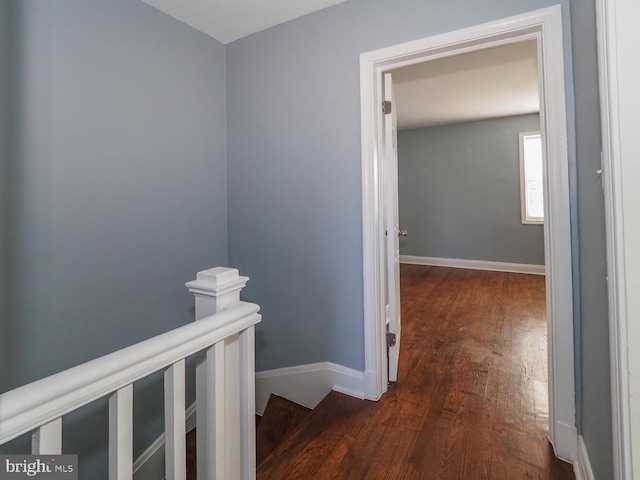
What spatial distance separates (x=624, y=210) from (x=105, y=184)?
2.11 m

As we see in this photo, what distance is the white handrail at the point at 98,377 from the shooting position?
520mm

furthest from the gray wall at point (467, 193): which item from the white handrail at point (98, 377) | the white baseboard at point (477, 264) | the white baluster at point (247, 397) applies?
the white handrail at point (98, 377)

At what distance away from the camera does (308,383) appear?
2070mm

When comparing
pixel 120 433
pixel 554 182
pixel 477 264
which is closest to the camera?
pixel 120 433

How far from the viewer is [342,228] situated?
1893mm

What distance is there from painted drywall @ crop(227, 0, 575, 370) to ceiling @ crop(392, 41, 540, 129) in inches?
44.3

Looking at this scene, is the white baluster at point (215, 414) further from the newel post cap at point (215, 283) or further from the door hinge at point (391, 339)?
the door hinge at point (391, 339)

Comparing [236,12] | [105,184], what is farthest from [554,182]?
[105,184]

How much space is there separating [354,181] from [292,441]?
1.38 metres

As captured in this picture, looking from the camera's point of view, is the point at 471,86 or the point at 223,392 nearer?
the point at 223,392

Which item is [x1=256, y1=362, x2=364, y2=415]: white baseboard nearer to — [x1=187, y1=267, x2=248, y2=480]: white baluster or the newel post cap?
[x1=187, y1=267, x2=248, y2=480]: white baluster

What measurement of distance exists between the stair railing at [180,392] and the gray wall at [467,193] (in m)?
5.07

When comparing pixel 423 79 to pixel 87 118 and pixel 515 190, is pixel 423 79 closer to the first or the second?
pixel 515 190

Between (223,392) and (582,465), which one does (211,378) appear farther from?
(582,465)
